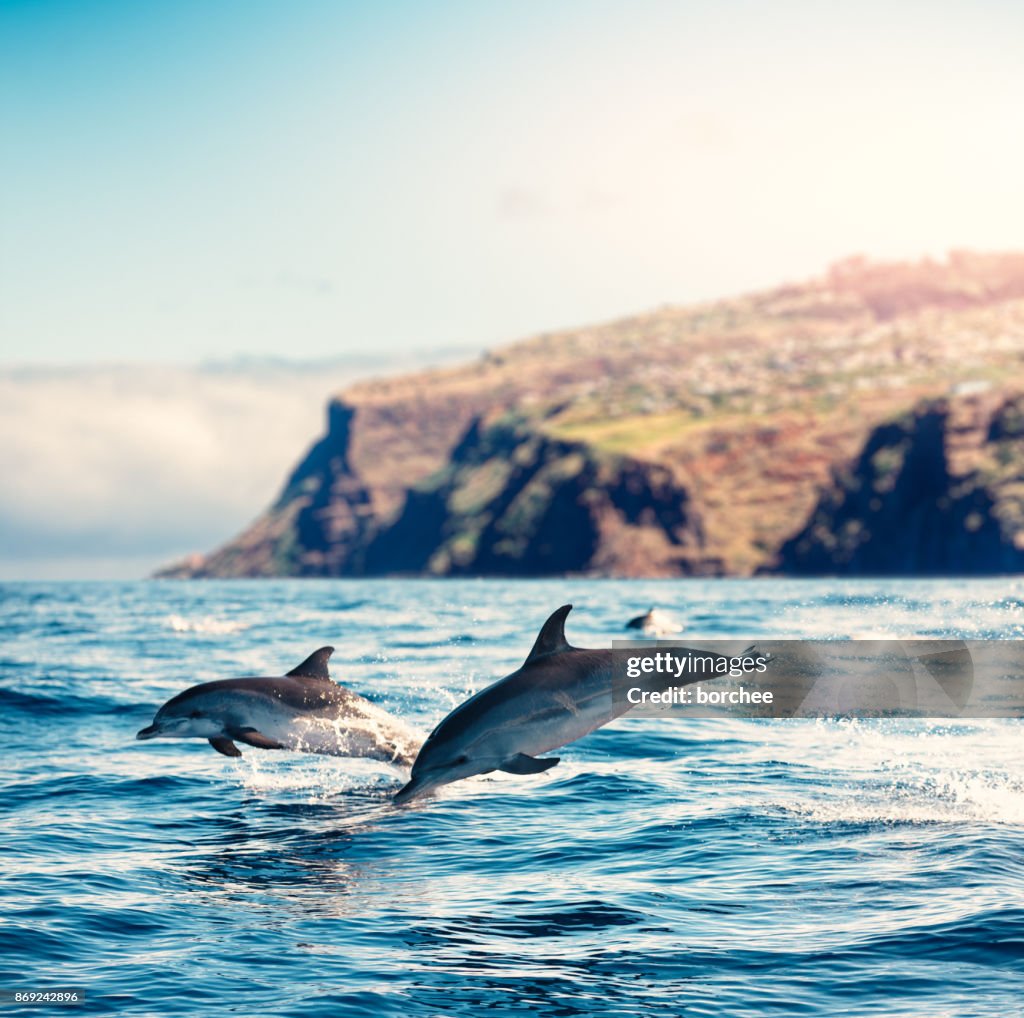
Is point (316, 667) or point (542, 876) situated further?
point (316, 667)

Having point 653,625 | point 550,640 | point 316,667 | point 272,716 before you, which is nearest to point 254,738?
point 272,716

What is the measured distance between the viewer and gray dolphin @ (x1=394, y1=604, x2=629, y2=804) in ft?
36.4

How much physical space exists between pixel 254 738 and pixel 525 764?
15.4ft

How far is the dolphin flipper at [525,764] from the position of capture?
34.2 feet

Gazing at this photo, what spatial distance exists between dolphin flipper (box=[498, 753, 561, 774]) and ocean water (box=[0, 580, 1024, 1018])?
45.8 inches

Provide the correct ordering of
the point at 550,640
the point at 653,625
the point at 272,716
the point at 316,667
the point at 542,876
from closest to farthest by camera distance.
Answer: the point at 550,640 < the point at 542,876 < the point at 272,716 < the point at 316,667 < the point at 653,625

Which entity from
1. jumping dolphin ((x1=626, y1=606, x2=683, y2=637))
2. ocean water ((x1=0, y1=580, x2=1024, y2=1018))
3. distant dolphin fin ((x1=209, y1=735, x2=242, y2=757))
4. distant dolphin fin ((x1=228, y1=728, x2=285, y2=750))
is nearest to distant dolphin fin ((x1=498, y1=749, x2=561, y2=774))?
ocean water ((x1=0, y1=580, x2=1024, y2=1018))

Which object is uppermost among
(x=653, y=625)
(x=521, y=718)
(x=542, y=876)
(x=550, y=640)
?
(x=550, y=640)

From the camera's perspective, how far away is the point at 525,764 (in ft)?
35.1

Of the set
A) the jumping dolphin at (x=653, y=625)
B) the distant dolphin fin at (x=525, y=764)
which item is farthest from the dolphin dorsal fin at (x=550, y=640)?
the jumping dolphin at (x=653, y=625)

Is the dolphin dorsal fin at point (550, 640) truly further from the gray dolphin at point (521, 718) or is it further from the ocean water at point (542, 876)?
the ocean water at point (542, 876)

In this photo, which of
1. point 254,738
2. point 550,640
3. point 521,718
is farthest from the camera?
point 254,738

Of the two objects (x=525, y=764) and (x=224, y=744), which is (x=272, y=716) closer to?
(x=224, y=744)

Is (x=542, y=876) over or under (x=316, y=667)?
under
